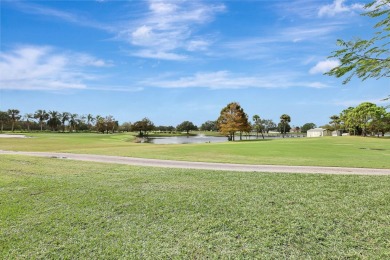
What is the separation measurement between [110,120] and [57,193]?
124830mm

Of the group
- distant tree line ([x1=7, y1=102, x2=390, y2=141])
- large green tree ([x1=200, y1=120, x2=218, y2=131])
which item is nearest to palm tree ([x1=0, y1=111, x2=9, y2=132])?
distant tree line ([x1=7, y1=102, x2=390, y2=141])

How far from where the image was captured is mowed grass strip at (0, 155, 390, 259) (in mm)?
5141

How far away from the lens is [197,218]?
21.3ft

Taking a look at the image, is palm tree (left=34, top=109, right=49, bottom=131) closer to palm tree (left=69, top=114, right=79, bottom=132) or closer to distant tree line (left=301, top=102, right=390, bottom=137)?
palm tree (left=69, top=114, right=79, bottom=132)

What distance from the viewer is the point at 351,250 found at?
498 cm

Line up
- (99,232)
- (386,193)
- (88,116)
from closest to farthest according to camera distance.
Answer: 1. (99,232)
2. (386,193)
3. (88,116)

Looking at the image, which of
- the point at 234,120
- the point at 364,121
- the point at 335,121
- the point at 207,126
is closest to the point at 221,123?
the point at 234,120

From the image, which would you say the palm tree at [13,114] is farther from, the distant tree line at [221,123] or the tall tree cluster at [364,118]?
the tall tree cluster at [364,118]

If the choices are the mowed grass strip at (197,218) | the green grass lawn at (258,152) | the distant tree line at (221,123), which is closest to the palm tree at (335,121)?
the distant tree line at (221,123)

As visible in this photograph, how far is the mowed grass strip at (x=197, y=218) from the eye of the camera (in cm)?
514

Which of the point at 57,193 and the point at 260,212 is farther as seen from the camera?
the point at 57,193

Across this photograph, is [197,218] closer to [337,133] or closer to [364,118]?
[364,118]

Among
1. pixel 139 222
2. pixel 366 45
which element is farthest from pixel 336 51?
pixel 139 222

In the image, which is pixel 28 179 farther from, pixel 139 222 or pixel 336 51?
pixel 336 51
